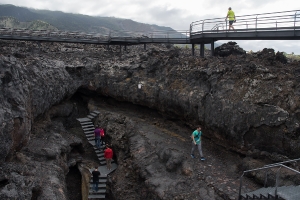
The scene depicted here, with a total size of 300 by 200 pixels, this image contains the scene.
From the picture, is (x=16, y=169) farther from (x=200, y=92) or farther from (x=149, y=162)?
(x=200, y=92)

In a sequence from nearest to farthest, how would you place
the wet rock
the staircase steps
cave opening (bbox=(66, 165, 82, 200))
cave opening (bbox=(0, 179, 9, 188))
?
the staircase steps < cave opening (bbox=(0, 179, 9, 188)) < cave opening (bbox=(66, 165, 82, 200)) < the wet rock

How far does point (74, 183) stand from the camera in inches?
667

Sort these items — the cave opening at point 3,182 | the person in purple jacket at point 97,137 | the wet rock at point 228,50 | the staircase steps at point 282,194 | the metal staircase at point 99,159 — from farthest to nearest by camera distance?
the wet rock at point 228,50 → the person in purple jacket at point 97,137 → the metal staircase at point 99,159 → the cave opening at point 3,182 → the staircase steps at point 282,194

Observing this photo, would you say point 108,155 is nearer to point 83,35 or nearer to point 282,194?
point 282,194

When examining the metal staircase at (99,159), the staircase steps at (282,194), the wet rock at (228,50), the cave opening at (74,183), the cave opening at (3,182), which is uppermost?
the wet rock at (228,50)

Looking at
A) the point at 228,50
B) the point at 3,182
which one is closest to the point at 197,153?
the point at 3,182

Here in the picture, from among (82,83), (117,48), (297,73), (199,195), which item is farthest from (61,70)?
(297,73)

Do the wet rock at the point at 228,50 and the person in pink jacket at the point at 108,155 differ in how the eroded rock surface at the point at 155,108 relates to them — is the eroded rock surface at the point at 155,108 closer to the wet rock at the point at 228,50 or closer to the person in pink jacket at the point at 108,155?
the person in pink jacket at the point at 108,155

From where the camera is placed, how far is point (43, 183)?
11898 millimetres

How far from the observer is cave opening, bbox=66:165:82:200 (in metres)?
16.0

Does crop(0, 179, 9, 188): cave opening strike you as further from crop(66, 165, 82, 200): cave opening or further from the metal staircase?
crop(66, 165, 82, 200): cave opening

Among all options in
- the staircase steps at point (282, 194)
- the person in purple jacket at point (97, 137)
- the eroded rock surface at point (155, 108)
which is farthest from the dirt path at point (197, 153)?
the person in purple jacket at point (97, 137)

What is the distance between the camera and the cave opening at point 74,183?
1605 cm

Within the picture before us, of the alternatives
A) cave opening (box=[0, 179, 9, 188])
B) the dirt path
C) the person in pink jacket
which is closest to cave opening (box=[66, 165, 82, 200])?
the person in pink jacket
